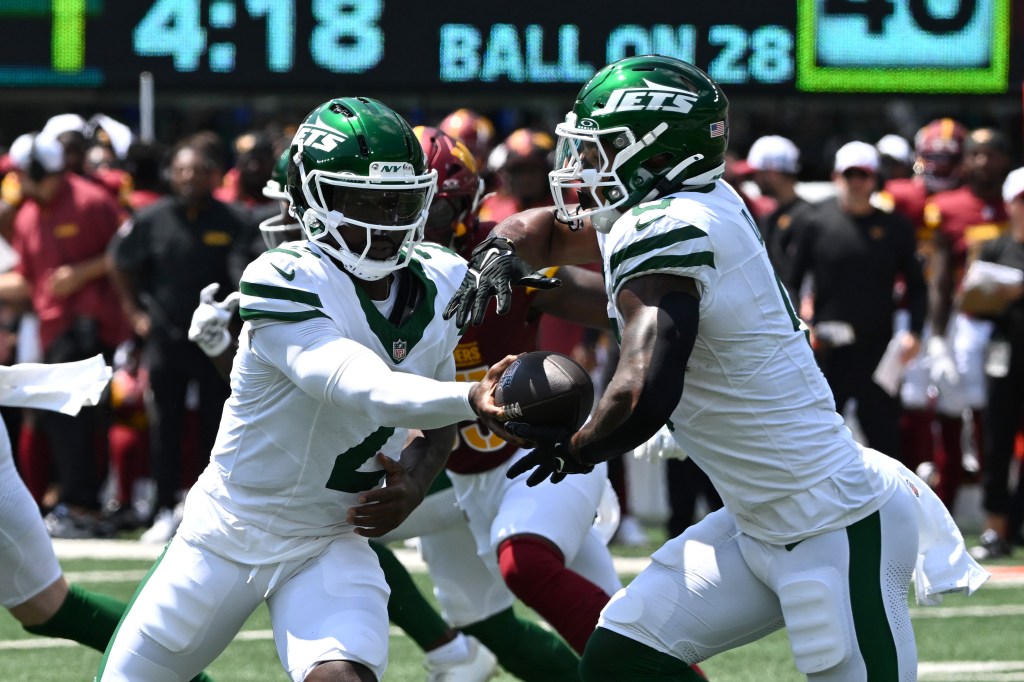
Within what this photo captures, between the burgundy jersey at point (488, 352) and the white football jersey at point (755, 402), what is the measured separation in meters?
1.17

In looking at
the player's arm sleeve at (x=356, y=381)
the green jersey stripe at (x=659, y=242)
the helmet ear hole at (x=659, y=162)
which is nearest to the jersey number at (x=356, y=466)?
the player's arm sleeve at (x=356, y=381)

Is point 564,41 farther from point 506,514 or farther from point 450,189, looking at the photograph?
point 506,514

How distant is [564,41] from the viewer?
868cm

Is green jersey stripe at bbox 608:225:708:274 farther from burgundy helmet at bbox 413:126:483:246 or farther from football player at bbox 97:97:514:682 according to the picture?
burgundy helmet at bbox 413:126:483:246

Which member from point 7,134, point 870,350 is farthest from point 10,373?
point 7,134

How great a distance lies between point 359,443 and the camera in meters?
3.59

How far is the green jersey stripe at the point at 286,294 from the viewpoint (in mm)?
3385

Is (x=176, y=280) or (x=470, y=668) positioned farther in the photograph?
(x=176, y=280)

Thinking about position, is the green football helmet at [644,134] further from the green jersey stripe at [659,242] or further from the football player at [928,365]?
the football player at [928,365]

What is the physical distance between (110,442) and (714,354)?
628cm

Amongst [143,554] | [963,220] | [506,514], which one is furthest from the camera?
[963,220]

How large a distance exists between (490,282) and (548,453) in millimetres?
527

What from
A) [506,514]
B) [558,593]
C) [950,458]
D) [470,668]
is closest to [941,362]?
[950,458]

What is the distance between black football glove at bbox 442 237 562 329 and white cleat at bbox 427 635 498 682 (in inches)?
61.0
